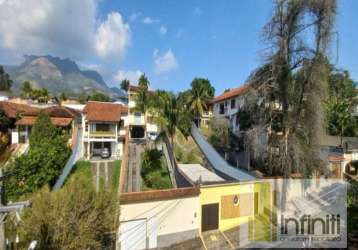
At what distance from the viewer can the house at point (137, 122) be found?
37844 mm

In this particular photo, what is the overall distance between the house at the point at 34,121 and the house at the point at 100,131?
6.34 ft

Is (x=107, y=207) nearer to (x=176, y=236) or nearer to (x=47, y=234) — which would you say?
(x=47, y=234)

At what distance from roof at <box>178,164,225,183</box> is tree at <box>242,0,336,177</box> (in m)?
3.64

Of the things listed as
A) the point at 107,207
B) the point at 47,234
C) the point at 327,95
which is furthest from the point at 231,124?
the point at 47,234

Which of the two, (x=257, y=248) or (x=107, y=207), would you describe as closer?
(x=107, y=207)

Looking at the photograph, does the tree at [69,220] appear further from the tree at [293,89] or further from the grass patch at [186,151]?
the grass patch at [186,151]

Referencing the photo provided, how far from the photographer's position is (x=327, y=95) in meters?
14.8

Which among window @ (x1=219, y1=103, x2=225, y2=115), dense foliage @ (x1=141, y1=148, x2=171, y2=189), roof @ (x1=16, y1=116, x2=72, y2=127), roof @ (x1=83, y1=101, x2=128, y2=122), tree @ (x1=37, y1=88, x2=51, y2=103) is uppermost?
tree @ (x1=37, y1=88, x2=51, y2=103)

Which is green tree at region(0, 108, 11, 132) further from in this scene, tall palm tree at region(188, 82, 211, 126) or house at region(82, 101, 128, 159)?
tall palm tree at region(188, 82, 211, 126)

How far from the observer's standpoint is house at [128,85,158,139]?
124 ft

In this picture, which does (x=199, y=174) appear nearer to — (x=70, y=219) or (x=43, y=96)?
(x=70, y=219)

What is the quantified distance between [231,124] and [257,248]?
25.5 metres

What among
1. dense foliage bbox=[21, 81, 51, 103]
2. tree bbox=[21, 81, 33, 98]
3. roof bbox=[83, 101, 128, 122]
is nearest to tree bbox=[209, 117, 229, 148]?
roof bbox=[83, 101, 128, 122]

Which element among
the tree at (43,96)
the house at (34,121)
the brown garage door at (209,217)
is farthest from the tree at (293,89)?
the tree at (43,96)
